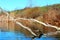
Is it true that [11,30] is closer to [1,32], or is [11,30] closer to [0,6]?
[1,32]

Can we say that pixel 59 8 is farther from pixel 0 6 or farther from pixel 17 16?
pixel 0 6

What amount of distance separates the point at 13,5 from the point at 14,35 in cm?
50

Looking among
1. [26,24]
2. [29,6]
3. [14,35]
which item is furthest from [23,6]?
[14,35]

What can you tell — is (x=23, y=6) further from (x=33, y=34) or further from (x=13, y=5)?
(x=33, y=34)

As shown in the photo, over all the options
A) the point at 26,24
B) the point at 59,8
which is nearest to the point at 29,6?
the point at 26,24

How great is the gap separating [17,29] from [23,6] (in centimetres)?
39

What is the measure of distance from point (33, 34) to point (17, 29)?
0.91 ft

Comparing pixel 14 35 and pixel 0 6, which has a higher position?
pixel 0 6

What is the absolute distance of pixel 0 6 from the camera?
10.4ft

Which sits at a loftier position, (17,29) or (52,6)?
(52,6)

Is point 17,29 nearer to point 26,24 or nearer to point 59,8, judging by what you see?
point 26,24

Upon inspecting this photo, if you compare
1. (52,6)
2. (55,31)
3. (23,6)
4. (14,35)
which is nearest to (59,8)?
(52,6)

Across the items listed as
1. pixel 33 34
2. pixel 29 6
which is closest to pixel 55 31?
pixel 33 34

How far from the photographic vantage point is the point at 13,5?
317cm
